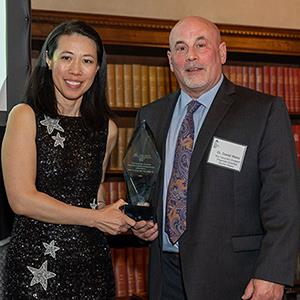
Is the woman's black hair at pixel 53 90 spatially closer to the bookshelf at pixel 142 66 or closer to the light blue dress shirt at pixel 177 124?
the light blue dress shirt at pixel 177 124

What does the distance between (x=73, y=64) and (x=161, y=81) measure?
171 cm

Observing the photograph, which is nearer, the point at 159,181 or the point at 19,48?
the point at 159,181

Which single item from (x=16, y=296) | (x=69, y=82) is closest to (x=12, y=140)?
(x=69, y=82)

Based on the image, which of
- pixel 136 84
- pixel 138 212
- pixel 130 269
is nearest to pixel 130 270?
pixel 130 269

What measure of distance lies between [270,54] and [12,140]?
7.55 feet

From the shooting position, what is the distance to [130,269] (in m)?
3.97

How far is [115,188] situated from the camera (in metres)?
3.95

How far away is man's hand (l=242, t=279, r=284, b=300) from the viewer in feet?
7.53

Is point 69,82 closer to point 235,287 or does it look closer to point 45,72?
point 45,72

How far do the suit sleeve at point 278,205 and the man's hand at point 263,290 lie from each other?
2 cm

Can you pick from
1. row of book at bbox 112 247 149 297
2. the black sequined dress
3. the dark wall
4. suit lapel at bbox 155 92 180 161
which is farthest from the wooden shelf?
the black sequined dress

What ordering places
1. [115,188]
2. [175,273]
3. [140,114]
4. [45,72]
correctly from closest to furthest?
[45,72] < [175,273] < [140,114] < [115,188]

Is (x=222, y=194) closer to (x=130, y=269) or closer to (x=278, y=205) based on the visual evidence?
(x=278, y=205)

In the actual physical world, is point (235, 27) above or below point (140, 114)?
above
